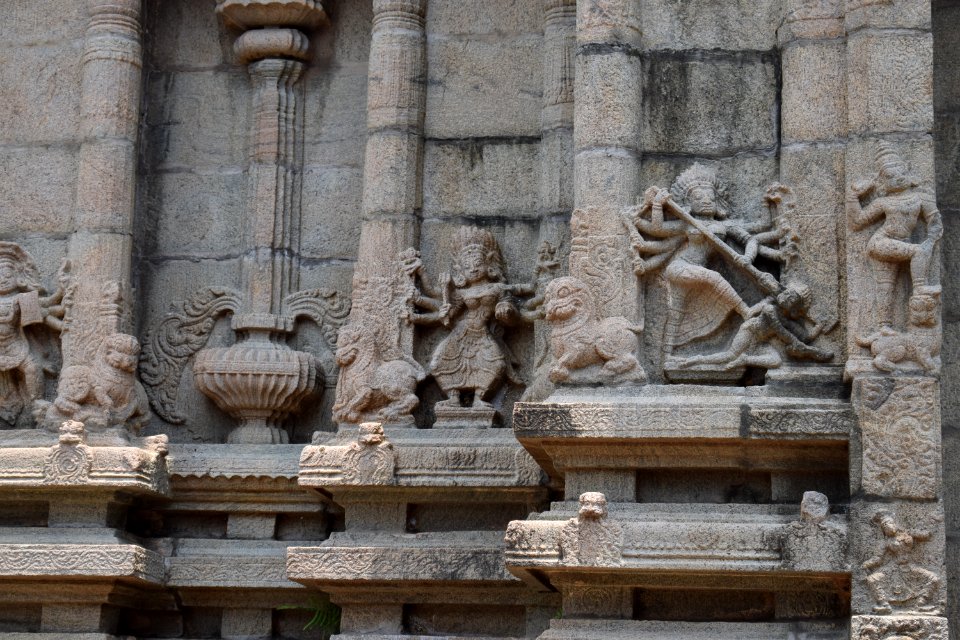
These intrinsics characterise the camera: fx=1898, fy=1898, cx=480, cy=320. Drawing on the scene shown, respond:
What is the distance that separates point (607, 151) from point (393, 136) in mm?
2165

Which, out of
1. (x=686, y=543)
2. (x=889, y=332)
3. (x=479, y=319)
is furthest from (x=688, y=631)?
(x=479, y=319)

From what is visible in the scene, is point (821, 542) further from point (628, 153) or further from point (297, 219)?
point (297, 219)

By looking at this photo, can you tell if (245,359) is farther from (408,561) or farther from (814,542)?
(814,542)

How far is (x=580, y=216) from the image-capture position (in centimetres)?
1160

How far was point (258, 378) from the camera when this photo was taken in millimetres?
13344

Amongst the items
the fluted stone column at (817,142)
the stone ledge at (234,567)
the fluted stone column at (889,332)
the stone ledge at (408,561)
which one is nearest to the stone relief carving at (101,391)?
the stone ledge at (234,567)

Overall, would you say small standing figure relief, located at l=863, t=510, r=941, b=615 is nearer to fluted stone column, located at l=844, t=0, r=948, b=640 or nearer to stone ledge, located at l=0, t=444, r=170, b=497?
fluted stone column, located at l=844, t=0, r=948, b=640

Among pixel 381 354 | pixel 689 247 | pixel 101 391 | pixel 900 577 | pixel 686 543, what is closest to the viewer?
pixel 900 577

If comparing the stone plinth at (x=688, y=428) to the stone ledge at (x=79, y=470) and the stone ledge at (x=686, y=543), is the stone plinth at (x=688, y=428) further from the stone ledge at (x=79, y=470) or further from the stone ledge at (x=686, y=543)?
the stone ledge at (x=79, y=470)

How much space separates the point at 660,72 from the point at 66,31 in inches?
193

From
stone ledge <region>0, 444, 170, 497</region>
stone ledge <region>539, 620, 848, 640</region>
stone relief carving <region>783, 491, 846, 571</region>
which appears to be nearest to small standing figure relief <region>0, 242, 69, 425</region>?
stone ledge <region>0, 444, 170, 497</region>

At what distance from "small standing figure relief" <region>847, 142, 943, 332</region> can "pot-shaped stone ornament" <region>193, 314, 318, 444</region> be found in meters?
4.28

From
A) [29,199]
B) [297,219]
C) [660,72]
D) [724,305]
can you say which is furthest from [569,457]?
[29,199]

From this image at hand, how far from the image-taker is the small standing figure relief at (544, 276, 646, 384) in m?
11.3
